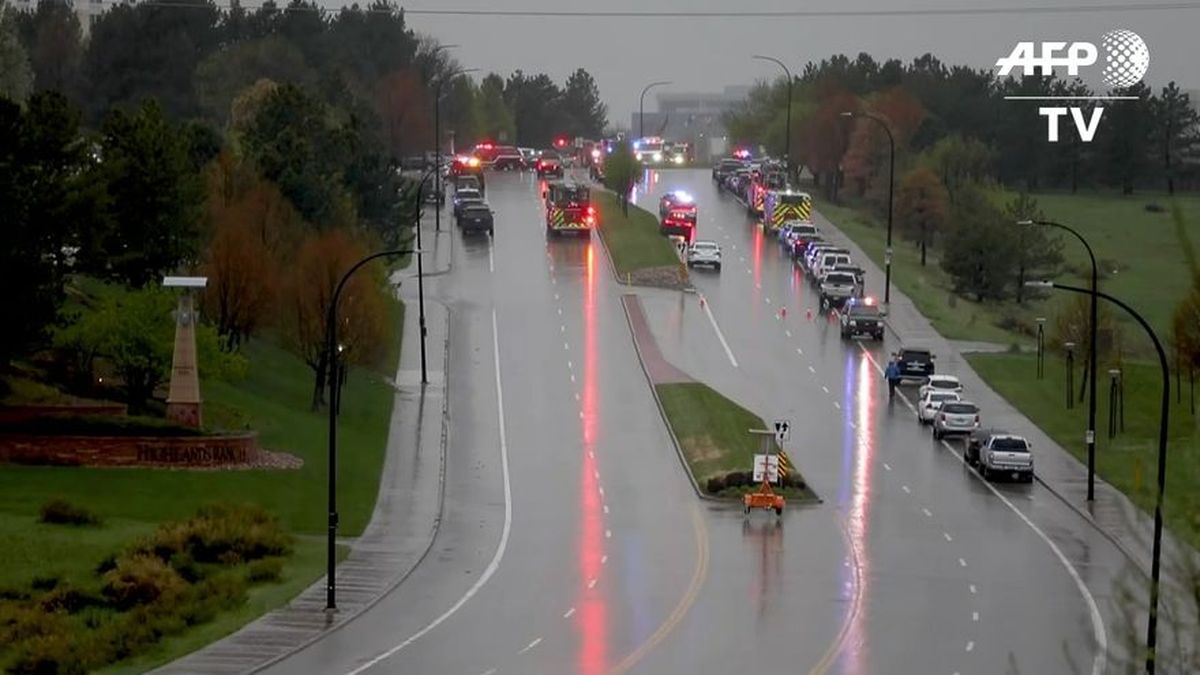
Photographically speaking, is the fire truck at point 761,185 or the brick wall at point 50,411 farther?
the fire truck at point 761,185

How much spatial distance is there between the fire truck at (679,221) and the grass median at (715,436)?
40.1 meters

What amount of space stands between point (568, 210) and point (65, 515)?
6533cm

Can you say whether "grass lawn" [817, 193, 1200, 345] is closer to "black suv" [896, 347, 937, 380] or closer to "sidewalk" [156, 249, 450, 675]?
"black suv" [896, 347, 937, 380]

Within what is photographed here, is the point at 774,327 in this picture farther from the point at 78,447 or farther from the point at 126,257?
the point at 78,447

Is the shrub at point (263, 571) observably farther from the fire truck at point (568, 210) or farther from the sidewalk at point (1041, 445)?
the fire truck at point (568, 210)

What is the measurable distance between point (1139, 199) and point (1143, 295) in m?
44.6

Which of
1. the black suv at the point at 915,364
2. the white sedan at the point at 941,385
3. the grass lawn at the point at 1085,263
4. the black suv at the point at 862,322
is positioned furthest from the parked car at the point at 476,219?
the white sedan at the point at 941,385

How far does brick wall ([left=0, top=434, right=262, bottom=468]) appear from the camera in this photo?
2174 inches

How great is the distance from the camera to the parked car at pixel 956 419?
6825 centimetres

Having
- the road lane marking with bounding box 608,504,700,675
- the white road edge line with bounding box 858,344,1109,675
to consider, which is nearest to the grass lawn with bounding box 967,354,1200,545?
the white road edge line with bounding box 858,344,1109,675

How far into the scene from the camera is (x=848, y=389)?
251 ft

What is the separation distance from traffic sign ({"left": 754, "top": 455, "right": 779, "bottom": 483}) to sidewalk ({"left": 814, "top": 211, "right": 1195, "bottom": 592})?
7889mm

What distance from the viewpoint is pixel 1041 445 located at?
6794 cm

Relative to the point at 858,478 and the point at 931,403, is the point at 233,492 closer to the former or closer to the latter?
the point at 858,478
